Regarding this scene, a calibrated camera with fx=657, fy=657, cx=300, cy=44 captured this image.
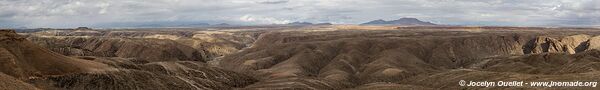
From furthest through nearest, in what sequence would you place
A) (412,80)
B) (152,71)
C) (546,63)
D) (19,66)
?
1. (546,63)
2. (412,80)
3. (152,71)
4. (19,66)

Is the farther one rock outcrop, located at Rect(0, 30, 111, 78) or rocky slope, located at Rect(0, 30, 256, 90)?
rock outcrop, located at Rect(0, 30, 111, 78)

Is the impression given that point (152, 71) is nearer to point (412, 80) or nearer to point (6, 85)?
point (6, 85)

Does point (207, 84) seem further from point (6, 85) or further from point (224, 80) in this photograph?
point (6, 85)

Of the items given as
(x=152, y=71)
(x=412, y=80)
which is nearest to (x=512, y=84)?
(x=412, y=80)

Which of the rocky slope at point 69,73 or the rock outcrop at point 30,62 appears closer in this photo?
the rocky slope at point 69,73

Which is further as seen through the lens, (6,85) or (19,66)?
(19,66)

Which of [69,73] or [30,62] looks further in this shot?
[30,62]

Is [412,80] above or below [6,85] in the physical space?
below

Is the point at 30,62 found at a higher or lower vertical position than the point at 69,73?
higher

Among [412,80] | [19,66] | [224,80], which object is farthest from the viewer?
[412,80]
